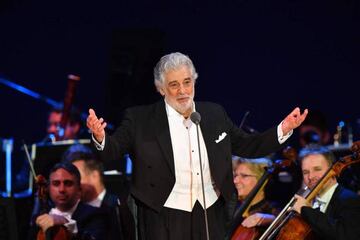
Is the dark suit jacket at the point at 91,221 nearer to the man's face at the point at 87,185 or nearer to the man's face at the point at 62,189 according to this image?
the man's face at the point at 62,189

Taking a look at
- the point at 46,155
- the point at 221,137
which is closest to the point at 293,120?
the point at 221,137

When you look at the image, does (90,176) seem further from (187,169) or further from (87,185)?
(187,169)

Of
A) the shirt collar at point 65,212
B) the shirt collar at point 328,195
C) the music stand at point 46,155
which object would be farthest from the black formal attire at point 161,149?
the music stand at point 46,155

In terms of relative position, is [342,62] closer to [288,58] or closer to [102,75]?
[288,58]

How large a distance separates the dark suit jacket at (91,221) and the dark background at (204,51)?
3.50 metres

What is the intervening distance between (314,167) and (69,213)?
5.03 ft

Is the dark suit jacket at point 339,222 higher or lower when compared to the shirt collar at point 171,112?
lower

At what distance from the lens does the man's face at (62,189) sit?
198 inches

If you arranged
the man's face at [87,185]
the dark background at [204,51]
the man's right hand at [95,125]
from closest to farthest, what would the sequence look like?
the man's right hand at [95,125]
the man's face at [87,185]
the dark background at [204,51]

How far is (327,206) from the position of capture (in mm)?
4605

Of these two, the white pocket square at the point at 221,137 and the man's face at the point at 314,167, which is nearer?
the white pocket square at the point at 221,137

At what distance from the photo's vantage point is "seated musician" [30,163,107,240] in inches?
183

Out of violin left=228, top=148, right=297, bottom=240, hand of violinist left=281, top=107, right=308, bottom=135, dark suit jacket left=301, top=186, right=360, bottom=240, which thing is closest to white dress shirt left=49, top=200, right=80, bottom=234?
violin left=228, top=148, right=297, bottom=240

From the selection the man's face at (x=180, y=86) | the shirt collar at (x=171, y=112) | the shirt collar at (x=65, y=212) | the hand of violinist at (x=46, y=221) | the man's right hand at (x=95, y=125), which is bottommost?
the hand of violinist at (x=46, y=221)
